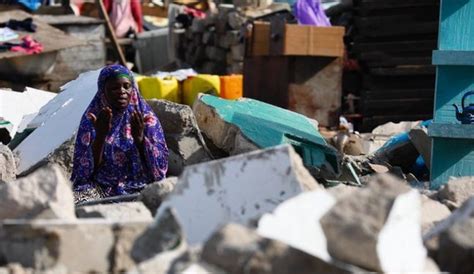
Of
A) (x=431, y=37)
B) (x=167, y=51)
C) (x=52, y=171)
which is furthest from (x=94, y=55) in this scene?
(x=52, y=171)

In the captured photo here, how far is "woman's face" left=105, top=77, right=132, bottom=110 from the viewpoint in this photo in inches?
259

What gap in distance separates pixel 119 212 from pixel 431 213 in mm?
1237

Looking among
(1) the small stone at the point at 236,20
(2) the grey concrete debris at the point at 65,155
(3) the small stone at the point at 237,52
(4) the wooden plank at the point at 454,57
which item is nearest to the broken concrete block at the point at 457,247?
(4) the wooden plank at the point at 454,57

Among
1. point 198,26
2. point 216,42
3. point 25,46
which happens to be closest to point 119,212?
point 25,46

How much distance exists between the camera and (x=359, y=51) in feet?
40.4

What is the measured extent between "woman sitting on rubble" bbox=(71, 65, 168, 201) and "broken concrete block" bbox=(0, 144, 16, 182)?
400 mm

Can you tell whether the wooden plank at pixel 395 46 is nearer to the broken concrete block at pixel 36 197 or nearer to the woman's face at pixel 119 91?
the woman's face at pixel 119 91

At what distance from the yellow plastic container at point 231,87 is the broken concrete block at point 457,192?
22.5ft

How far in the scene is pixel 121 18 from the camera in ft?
66.7

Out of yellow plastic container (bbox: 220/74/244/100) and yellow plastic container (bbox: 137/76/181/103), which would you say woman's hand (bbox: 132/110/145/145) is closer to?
yellow plastic container (bbox: 137/76/181/103)

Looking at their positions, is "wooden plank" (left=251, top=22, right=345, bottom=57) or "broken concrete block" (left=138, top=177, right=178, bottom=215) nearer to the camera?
"broken concrete block" (left=138, top=177, right=178, bottom=215)

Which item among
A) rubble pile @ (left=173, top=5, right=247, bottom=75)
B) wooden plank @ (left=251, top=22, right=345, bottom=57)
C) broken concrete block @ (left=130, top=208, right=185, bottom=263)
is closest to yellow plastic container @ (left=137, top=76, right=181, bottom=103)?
wooden plank @ (left=251, top=22, right=345, bottom=57)

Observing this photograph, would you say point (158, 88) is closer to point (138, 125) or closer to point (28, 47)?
point (28, 47)

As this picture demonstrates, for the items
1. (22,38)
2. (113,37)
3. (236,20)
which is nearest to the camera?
(22,38)
